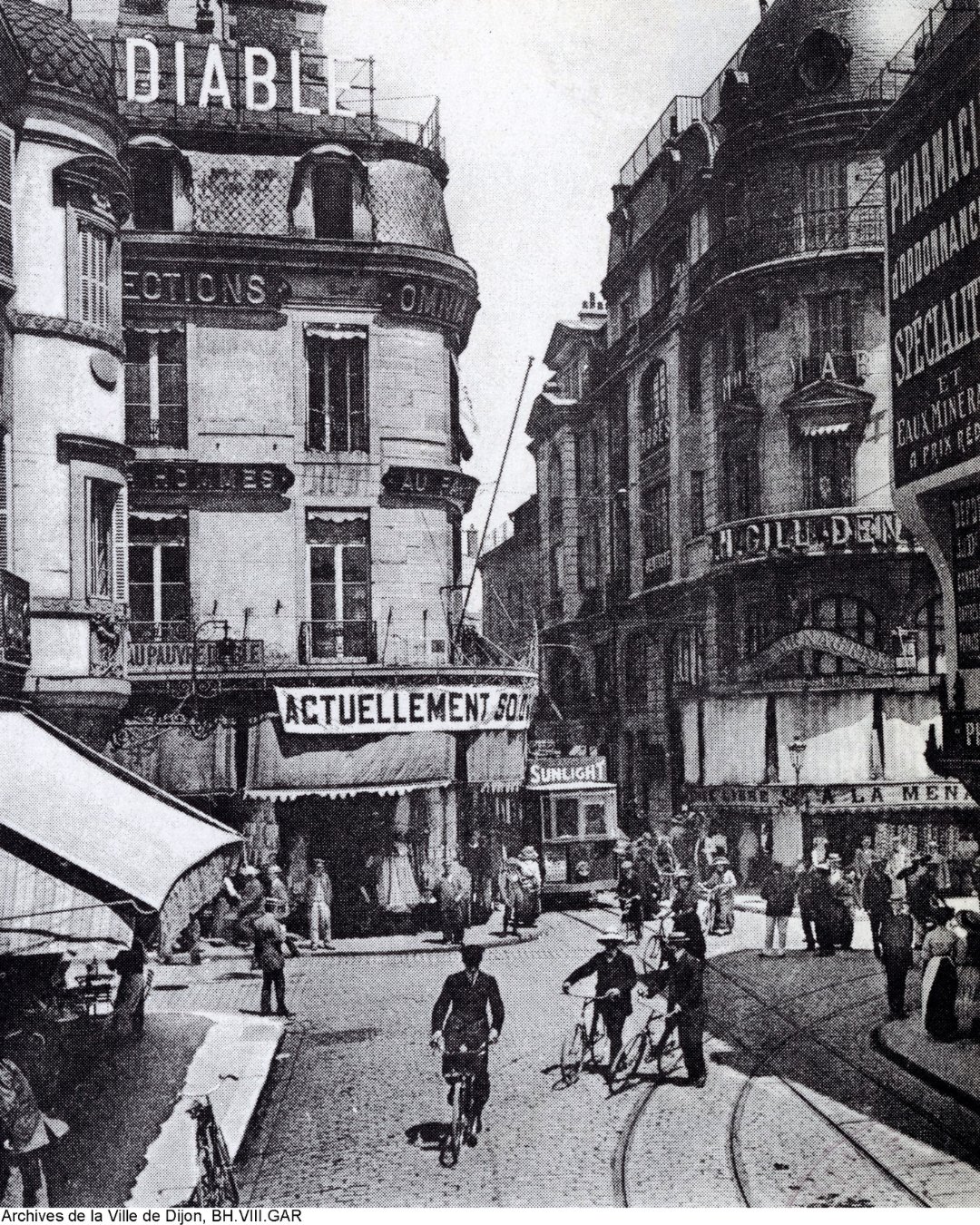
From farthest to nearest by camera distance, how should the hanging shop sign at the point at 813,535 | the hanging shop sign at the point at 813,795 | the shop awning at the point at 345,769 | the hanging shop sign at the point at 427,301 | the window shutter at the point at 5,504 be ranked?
the hanging shop sign at the point at 813,795
the hanging shop sign at the point at 813,535
the shop awning at the point at 345,769
the hanging shop sign at the point at 427,301
the window shutter at the point at 5,504

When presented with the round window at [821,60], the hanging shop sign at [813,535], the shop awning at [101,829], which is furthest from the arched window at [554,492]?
the round window at [821,60]

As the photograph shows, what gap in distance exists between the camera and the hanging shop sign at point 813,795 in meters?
19.4

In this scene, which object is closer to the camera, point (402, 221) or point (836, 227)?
point (402, 221)

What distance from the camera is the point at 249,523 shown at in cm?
1631

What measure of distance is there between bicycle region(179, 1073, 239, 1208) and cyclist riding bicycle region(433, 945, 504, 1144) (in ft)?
6.29

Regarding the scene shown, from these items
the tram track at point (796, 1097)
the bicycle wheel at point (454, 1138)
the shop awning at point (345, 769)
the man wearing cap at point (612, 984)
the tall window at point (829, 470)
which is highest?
the tall window at point (829, 470)

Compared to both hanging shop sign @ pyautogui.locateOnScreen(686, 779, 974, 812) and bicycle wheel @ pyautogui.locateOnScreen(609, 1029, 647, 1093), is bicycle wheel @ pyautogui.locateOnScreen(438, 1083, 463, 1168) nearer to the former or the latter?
bicycle wheel @ pyautogui.locateOnScreen(609, 1029, 647, 1093)

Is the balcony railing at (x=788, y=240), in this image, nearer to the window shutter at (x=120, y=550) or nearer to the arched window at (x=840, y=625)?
the arched window at (x=840, y=625)

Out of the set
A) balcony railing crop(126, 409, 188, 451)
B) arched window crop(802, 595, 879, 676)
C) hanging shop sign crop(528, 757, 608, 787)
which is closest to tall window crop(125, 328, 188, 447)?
balcony railing crop(126, 409, 188, 451)

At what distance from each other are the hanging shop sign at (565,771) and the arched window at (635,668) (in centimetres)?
339

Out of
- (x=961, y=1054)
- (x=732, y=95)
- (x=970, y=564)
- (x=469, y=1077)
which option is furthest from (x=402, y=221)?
(x=961, y=1054)

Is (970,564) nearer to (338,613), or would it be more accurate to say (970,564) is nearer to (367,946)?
(338,613)

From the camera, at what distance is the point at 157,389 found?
1616cm

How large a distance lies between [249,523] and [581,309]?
224 inches
